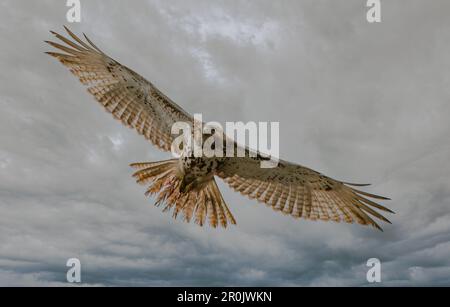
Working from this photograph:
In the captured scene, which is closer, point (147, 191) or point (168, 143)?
point (147, 191)

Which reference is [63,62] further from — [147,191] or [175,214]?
[175,214]

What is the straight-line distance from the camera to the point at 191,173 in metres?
8.45

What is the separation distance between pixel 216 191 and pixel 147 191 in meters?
1.61

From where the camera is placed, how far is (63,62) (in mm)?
8844

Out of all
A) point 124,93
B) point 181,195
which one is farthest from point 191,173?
point 124,93

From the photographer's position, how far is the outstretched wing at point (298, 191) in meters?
8.88

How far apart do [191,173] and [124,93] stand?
101 inches

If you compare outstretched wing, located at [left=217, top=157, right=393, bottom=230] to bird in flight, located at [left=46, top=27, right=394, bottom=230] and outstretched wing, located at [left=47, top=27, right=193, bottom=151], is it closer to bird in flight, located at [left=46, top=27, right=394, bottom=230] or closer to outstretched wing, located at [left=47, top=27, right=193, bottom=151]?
bird in flight, located at [left=46, top=27, right=394, bottom=230]

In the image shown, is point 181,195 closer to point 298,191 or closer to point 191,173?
point 191,173

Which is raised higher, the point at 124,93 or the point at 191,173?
the point at 124,93

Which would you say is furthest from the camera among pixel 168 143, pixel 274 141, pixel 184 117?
pixel 168 143

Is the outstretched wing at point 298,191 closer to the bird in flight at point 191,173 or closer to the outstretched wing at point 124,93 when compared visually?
the bird in flight at point 191,173

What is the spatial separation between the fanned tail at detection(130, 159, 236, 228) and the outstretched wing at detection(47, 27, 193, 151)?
0.73 meters
